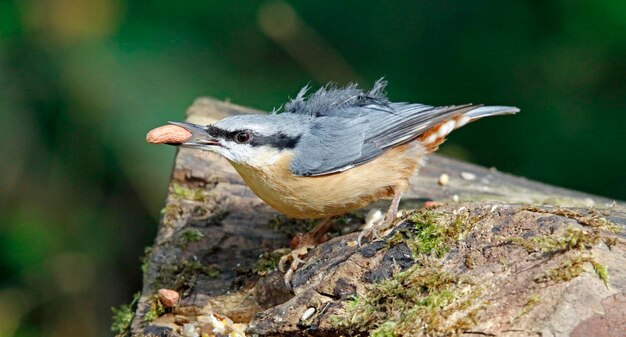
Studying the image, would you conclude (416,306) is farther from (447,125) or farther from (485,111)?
(485,111)

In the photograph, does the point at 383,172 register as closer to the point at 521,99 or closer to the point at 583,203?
the point at 583,203

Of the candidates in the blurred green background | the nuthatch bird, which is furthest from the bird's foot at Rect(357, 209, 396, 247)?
the blurred green background

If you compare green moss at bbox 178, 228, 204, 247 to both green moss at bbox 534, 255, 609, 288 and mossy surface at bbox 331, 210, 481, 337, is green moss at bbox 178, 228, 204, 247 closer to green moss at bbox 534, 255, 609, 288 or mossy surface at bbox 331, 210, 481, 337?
mossy surface at bbox 331, 210, 481, 337

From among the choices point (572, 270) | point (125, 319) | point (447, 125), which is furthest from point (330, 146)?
point (572, 270)

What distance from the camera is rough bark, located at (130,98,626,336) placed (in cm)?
228

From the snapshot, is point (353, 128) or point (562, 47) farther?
point (562, 47)

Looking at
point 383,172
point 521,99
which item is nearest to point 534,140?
point 521,99

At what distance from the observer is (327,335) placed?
8.39 feet

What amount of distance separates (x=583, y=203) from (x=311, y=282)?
2.03 metres

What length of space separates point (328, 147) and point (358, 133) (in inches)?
6.5

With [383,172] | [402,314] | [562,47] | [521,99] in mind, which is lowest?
[402,314]

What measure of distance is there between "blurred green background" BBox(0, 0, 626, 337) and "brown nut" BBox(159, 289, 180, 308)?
1967mm

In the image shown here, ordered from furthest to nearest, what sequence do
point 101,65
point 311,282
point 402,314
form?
1. point 101,65
2. point 311,282
3. point 402,314

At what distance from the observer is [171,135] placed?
3.22m
